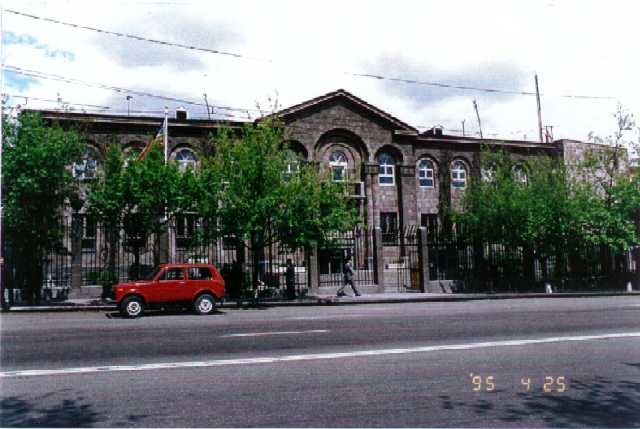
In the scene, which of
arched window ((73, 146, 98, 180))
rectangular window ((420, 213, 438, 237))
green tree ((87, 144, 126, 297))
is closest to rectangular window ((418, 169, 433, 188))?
rectangular window ((420, 213, 438, 237))

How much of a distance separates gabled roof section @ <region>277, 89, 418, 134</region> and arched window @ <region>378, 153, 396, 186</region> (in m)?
2.15

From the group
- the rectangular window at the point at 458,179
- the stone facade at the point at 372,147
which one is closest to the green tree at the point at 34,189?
the stone facade at the point at 372,147

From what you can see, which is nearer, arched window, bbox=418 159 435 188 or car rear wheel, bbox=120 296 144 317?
car rear wheel, bbox=120 296 144 317

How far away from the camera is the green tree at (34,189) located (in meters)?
19.5

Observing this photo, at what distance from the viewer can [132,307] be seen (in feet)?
52.6

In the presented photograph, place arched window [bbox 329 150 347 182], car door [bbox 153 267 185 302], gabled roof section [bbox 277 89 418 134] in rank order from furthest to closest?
1. arched window [bbox 329 150 347 182]
2. gabled roof section [bbox 277 89 418 134]
3. car door [bbox 153 267 185 302]

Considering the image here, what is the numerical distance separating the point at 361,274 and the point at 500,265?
778 centimetres

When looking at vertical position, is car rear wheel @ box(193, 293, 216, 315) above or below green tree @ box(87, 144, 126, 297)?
below

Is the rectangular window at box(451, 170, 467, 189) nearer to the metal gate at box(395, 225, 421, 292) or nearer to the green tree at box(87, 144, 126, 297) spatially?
the metal gate at box(395, 225, 421, 292)

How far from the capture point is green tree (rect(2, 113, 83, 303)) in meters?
19.5

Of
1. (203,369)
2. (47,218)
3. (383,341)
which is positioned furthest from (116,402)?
(47,218)

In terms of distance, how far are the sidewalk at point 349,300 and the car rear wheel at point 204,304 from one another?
373 cm

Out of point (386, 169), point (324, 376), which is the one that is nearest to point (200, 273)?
point (324, 376)

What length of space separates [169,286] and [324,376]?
10.5 metres
